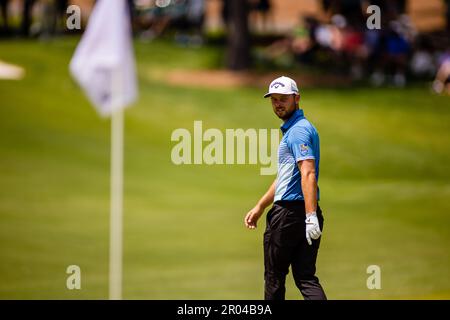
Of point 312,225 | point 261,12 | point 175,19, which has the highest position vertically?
point 261,12

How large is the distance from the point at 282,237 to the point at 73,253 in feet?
36.5

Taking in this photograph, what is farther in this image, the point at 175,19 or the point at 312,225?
the point at 175,19

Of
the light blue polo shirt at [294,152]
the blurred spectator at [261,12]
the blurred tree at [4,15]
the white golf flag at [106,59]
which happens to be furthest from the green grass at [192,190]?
the light blue polo shirt at [294,152]

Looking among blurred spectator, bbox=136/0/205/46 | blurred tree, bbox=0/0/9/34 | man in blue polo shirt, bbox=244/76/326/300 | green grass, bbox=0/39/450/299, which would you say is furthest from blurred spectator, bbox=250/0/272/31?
man in blue polo shirt, bbox=244/76/326/300

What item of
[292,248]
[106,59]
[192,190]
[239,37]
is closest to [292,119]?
[292,248]

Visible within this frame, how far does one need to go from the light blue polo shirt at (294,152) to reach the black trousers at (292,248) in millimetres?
87

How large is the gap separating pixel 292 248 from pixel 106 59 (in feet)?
22.4

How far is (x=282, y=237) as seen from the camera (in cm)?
870

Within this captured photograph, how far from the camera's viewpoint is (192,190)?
25.5m

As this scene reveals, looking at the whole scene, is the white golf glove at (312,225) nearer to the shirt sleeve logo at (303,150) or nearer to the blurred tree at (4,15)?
the shirt sleeve logo at (303,150)

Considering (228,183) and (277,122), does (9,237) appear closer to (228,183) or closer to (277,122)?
(228,183)

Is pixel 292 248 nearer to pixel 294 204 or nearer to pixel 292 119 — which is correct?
pixel 294 204

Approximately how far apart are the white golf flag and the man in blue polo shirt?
6276mm
